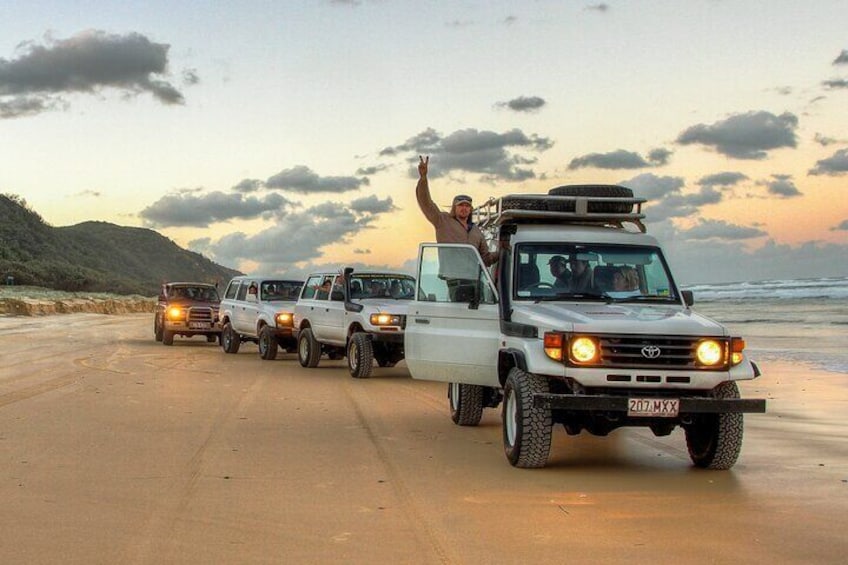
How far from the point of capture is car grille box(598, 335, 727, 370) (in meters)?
8.42

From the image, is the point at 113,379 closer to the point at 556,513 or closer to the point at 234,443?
the point at 234,443

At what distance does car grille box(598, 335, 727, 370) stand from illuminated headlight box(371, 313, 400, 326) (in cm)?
977

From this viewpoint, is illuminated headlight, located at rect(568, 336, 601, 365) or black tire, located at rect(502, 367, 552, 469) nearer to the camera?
illuminated headlight, located at rect(568, 336, 601, 365)

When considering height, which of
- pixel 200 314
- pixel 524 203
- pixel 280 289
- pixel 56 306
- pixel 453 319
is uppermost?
pixel 524 203

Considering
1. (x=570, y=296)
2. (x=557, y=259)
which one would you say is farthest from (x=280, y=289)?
(x=570, y=296)

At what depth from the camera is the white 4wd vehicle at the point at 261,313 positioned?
2269 centimetres

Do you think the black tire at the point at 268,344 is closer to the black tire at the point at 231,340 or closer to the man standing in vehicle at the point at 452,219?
the black tire at the point at 231,340

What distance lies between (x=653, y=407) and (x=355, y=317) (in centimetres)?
1061

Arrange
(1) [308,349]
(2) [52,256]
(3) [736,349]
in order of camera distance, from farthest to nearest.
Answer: (2) [52,256], (1) [308,349], (3) [736,349]

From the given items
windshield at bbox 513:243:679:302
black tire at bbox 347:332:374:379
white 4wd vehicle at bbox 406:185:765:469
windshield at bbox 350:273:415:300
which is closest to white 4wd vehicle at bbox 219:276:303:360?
windshield at bbox 350:273:415:300

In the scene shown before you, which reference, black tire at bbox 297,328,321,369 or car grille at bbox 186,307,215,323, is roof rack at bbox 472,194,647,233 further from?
car grille at bbox 186,307,215,323

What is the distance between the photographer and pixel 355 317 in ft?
60.7

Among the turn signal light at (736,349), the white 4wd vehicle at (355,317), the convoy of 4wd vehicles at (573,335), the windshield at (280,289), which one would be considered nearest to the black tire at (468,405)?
the convoy of 4wd vehicles at (573,335)

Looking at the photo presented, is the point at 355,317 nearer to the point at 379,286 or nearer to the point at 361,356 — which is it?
the point at 361,356
